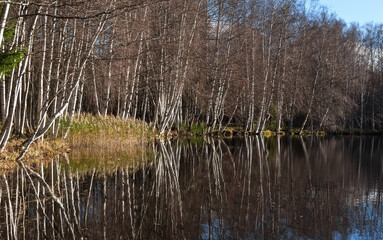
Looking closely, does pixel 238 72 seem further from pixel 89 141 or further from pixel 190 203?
pixel 190 203

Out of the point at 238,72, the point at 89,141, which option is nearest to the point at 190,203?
the point at 89,141

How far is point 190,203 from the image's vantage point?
7309 mm

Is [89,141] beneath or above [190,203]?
above

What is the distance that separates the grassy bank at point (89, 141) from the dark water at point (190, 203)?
1793 millimetres

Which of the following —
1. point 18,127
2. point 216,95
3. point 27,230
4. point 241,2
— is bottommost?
point 27,230

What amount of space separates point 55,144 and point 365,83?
40071mm

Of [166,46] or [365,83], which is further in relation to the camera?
[365,83]

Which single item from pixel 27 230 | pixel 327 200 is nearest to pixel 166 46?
pixel 327 200

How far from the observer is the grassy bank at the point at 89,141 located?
1285 centimetres

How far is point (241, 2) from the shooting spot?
3042 centimetres

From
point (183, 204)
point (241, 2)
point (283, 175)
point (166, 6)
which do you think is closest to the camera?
point (183, 204)

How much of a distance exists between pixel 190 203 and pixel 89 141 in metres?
10.8

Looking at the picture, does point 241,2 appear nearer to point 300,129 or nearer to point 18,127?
point 300,129

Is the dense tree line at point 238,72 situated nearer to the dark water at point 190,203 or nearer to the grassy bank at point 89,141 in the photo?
the grassy bank at point 89,141
